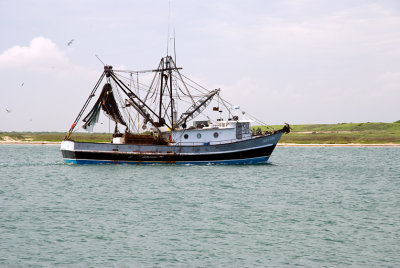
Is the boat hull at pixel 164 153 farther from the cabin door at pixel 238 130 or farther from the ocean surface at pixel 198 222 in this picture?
the ocean surface at pixel 198 222

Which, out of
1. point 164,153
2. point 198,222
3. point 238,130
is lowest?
point 198,222

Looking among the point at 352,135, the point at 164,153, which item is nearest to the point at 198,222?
the point at 164,153

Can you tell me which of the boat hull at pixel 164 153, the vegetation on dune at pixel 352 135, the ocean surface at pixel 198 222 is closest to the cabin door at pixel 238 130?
the boat hull at pixel 164 153

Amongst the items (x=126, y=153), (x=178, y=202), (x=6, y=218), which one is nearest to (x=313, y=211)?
(x=178, y=202)

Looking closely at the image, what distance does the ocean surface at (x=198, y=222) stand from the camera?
52.2ft

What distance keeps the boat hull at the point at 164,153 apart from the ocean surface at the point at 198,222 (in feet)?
20.4

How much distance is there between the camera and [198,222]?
21.5 metres

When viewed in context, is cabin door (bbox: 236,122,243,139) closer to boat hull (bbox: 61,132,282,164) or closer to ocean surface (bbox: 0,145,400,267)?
boat hull (bbox: 61,132,282,164)

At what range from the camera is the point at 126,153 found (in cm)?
4572

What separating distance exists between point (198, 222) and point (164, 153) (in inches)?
1000

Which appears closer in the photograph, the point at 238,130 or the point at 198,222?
the point at 198,222

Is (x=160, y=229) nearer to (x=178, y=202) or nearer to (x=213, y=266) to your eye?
(x=213, y=266)

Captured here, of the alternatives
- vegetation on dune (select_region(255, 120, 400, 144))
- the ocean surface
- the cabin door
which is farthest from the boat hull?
vegetation on dune (select_region(255, 120, 400, 144))

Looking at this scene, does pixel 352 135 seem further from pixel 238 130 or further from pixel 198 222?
pixel 198 222
